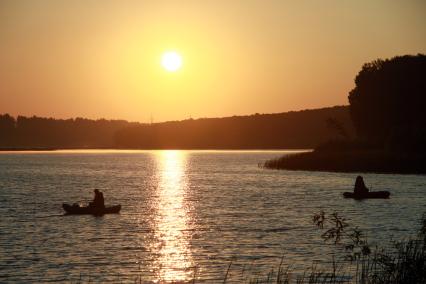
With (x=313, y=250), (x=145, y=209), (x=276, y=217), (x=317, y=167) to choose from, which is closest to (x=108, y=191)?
(x=145, y=209)

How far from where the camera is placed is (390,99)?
119m

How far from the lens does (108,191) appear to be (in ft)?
312

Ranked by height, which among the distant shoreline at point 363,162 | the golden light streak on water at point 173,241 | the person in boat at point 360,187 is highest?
the distant shoreline at point 363,162

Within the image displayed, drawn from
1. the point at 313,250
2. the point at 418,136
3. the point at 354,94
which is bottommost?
the point at 313,250

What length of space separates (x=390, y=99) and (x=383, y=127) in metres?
5.25

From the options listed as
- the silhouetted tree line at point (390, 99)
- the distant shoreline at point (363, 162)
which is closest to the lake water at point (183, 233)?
the distant shoreline at point (363, 162)

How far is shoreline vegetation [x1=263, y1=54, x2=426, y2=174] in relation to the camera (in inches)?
4031

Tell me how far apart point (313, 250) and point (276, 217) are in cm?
1863

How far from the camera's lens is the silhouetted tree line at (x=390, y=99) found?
117000 millimetres

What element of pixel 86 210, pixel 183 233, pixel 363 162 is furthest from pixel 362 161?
pixel 183 233

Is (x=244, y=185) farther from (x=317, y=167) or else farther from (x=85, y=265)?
(x=85, y=265)

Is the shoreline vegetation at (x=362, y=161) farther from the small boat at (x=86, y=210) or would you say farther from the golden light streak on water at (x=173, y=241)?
the small boat at (x=86, y=210)

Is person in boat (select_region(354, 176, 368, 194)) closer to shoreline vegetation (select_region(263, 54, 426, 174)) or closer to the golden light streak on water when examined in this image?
the golden light streak on water

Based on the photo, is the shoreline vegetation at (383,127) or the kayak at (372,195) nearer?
the kayak at (372,195)
